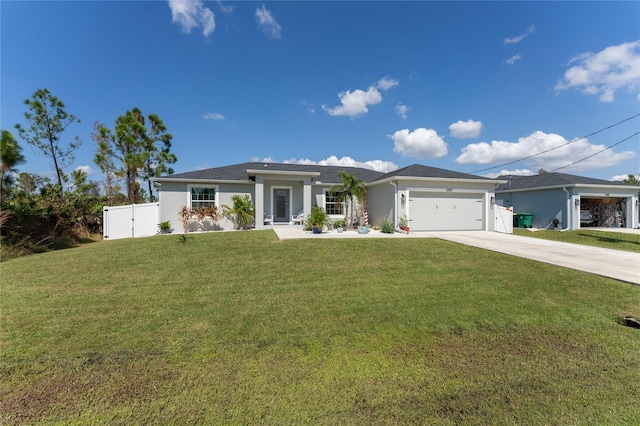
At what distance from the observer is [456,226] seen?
597 inches

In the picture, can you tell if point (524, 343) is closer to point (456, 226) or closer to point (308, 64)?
point (456, 226)

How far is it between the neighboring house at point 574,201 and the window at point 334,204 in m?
10.7

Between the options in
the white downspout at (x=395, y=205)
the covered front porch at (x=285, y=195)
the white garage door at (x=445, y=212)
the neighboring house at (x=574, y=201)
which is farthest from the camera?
the neighboring house at (x=574, y=201)

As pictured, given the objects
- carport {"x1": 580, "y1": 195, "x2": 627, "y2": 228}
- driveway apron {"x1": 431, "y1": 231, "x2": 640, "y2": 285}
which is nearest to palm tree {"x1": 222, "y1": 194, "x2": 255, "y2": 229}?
driveway apron {"x1": 431, "y1": 231, "x2": 640, "y2": 285}

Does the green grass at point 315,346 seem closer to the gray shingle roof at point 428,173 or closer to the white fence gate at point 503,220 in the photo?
the gray shingle roof at point 428,173

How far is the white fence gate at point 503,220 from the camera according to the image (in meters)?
15.2

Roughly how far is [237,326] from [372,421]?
2499 millimetres

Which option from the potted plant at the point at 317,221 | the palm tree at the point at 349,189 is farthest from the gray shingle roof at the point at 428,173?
the potted plant at the point at 317,221

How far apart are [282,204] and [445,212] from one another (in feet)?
32.0

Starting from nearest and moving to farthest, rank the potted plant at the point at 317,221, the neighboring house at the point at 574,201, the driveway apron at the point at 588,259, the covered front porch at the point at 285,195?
1. the driveway apron at the point at 588,259
2. the potted plant at the point at 317,221
3. the covered front porch at the point at 285,195
4. the neighboring house at the point at 574,201

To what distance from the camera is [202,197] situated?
585 inches

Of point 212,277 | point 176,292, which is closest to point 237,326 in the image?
point 176,292

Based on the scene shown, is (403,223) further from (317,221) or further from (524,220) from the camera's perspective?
(524,220)

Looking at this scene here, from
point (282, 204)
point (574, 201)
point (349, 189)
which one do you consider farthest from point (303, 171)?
point (574, 201)
